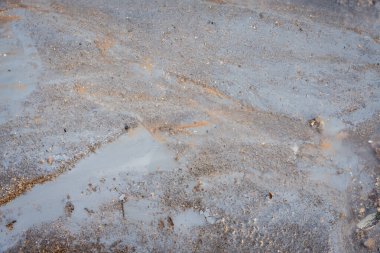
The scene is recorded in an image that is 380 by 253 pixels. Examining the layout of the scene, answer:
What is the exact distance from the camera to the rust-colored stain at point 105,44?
600 cm

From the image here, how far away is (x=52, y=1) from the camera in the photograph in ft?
21.1

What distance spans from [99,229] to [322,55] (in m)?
4.44

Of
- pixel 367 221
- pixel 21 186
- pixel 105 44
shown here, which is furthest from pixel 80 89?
pixel 367 221

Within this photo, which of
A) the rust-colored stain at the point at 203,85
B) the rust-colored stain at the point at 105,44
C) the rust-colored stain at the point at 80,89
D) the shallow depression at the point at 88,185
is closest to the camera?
the shallow depression at the point at 88,185

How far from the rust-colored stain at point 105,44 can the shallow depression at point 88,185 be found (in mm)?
1485

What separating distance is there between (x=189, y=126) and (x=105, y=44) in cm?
198

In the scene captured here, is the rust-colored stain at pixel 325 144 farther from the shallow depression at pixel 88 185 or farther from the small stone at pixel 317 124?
the shallow depression at pixel 88 185

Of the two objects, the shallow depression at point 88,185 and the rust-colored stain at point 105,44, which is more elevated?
the rust-colored stain at point 105,44

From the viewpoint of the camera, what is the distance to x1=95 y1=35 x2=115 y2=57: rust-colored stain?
6.00m

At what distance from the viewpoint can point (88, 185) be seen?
5191mm

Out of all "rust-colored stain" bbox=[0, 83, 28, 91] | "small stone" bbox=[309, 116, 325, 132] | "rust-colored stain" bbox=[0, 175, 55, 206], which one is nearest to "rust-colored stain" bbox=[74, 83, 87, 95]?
"rust-colored stain" bbox=[0, 83, 28, 91]

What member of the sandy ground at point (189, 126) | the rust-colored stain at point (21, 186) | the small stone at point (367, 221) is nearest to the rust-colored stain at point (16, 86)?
the sandy ground at point (189, 126)

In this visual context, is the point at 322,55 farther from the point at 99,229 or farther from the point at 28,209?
the point at 28,209

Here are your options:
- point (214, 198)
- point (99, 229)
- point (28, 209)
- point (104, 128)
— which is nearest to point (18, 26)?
point (104, 128)
